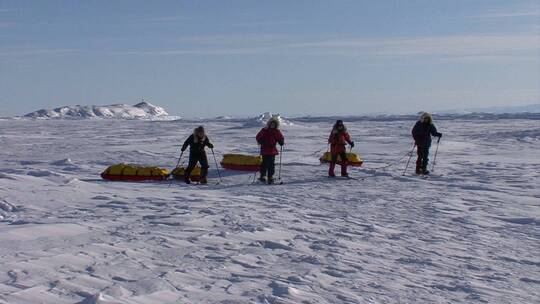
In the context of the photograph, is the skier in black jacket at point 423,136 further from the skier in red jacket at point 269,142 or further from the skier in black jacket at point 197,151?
the skier in black jacket at point 197,151

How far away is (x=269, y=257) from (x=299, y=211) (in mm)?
3053

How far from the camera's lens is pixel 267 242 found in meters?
6.96

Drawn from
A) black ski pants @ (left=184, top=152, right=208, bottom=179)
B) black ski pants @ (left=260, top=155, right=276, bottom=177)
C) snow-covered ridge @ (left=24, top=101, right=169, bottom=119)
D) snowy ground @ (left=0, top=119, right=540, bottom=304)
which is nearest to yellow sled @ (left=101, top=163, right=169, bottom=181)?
black ski pants @ (left=184, top=152, right=208, bottom=179)

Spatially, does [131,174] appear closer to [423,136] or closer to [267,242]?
[423,136]

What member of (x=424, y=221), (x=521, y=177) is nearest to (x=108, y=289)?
(x=424, y=221)

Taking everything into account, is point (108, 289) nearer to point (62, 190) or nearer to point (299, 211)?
point (299, 211)

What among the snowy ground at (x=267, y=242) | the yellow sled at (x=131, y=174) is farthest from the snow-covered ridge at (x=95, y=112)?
the snowy ground at (x=267, y=242)

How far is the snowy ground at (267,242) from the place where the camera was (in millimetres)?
5109

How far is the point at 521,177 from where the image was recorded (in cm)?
1477

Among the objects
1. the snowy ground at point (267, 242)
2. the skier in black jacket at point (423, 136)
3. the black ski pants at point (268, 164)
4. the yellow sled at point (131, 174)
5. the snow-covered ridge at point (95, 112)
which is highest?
the skier in black jacket at point (423, 136)

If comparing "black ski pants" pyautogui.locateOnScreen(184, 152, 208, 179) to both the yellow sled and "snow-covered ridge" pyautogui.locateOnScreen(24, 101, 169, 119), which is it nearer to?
the yellow sled

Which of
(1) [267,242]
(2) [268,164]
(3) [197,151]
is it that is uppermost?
(3) [197,151]

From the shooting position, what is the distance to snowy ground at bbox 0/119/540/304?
5109 mm

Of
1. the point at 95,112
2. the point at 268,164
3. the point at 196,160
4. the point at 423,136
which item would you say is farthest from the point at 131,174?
the point at 95,112
